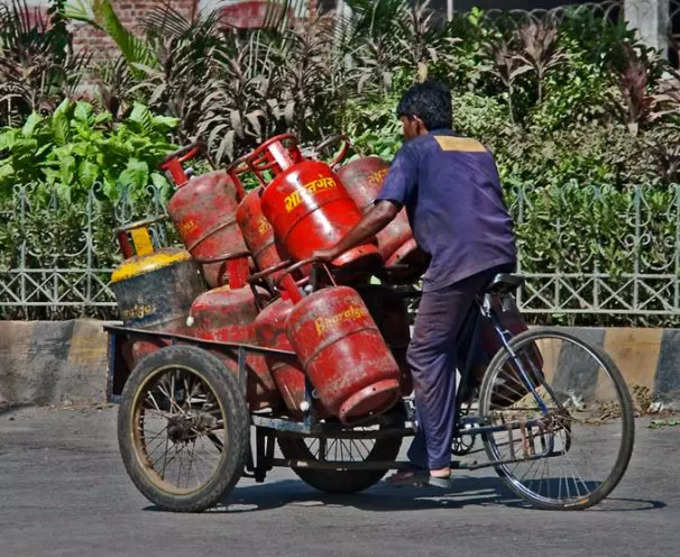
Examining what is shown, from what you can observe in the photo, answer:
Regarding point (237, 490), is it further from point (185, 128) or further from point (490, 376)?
point (185, 128)

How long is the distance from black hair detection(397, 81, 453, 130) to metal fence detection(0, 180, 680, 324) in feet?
11.3

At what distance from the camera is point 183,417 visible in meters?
7.53

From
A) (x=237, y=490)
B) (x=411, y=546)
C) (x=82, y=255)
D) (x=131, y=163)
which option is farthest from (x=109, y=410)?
(x=411, y=546)

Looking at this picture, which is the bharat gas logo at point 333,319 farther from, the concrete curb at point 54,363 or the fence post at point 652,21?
the fence post at point 652,21

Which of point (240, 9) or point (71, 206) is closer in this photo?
point (71, 206)

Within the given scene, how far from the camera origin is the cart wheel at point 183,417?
720 cm

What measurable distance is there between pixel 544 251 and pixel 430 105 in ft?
11.9

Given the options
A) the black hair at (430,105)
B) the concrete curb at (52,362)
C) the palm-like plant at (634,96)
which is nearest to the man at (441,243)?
the black hair at (430,105)

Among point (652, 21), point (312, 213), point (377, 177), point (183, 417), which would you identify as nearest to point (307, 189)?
point (312, 213)

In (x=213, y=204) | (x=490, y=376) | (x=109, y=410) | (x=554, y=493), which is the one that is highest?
(x=213, y=204)

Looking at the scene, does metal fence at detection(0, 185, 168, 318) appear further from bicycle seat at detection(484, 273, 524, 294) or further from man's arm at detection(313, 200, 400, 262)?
bicycle seat at detection(484, 273, 524, 294)

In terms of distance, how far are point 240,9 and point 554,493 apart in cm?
1012

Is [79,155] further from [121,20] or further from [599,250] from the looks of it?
[121,20]

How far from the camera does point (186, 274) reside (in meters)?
7.91
